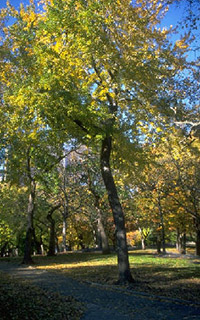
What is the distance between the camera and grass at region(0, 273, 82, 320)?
5.96 meters

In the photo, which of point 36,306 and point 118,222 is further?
point 118,222

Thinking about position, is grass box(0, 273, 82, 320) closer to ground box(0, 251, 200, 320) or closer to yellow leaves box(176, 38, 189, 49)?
ground box(0, 251, 200, 320)

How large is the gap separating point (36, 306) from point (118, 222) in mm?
4808

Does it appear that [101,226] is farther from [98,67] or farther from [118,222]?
[98,67]

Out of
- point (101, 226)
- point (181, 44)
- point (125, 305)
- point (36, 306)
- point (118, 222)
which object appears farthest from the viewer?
point (101, 226)

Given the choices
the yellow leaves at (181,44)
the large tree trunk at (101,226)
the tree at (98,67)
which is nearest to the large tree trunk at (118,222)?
the tree at (98,67)

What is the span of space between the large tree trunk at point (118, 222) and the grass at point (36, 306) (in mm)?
2868

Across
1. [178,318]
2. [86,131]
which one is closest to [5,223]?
[86,131]

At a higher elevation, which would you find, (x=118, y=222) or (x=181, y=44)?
(x=181, y=44)

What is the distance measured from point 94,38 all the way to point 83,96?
2.16m

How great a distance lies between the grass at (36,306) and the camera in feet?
19.5

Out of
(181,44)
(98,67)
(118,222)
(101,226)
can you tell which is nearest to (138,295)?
(118,222)

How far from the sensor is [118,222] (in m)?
10.9

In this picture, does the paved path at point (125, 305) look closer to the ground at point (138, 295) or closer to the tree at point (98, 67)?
the ground at point (138, 295)
